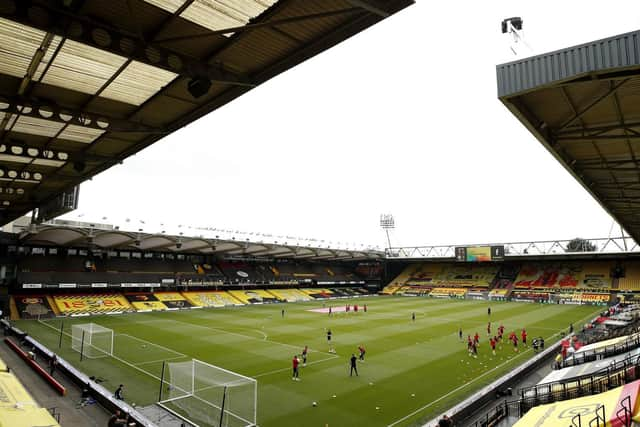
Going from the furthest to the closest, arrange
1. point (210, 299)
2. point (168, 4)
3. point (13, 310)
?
point (210, 299) < point (13, 310) < point (168, 4)

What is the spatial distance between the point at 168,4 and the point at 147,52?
1.54 meters

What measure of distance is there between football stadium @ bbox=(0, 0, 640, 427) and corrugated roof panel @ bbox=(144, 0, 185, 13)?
0.40ft

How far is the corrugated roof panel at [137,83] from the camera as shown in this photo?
9.09 m

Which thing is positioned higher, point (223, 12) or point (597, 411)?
point (223, 12)

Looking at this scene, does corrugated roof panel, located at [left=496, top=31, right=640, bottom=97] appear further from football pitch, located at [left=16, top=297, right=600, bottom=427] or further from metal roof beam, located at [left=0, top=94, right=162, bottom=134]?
football pitch, located at [left=16, top=297, right=600, bottom=427]

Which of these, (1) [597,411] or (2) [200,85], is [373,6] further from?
(1) [597,411]

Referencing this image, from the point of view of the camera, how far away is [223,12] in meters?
7.19

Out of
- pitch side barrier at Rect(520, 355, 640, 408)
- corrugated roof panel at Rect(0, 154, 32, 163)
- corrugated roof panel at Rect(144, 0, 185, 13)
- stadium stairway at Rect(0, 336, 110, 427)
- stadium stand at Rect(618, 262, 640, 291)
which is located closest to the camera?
corrugated roof panel at Rect(144, 0, 185, 13)

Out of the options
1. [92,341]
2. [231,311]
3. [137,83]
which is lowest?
[231,311]

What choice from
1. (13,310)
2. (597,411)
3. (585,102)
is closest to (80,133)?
(585,102)

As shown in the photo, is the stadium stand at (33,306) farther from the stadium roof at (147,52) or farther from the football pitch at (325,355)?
the stadium roof at (147,52)

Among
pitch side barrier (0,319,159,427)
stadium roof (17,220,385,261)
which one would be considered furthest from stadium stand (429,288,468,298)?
pitch side barrier (0,319,159,427)

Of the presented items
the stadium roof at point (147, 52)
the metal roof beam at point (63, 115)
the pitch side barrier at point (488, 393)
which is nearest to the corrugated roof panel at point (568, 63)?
the stadium roof at point (147, 52)

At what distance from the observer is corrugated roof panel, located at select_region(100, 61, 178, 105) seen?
9091mm
